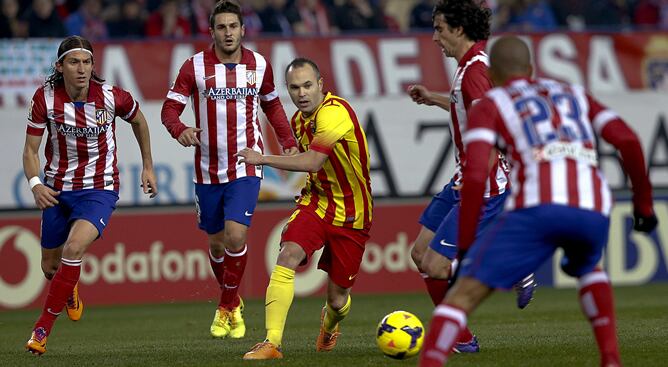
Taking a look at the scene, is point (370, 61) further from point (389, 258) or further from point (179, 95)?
point (179, 95)

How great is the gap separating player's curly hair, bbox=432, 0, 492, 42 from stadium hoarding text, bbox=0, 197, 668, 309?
7.15 metres

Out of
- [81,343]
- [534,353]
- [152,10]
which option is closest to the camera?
[534,353]

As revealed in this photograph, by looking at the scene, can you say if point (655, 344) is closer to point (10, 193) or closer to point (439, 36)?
point (439, 36)

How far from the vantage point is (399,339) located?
26.3 feet

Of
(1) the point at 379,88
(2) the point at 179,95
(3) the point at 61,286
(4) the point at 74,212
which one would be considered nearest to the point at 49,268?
(4) the point at 74,212

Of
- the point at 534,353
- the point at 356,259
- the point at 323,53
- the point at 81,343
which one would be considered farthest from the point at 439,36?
the point at 323,53

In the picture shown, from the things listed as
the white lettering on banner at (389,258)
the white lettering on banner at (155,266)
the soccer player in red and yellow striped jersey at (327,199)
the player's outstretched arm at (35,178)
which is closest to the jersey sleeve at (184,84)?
Answer: the player's outstretched arm at (35,178)

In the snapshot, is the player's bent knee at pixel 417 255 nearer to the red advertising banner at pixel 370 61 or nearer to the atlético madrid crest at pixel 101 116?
the atlético madrid crest at pixel 101 116

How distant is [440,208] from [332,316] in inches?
43.7

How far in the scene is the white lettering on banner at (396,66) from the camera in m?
15.7

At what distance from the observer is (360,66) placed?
1569 centimetres

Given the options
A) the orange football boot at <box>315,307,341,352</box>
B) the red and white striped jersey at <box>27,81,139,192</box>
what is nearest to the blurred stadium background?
the red and white striped jersey at <box>27,81,139,192</box>

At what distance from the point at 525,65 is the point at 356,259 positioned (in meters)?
2.79

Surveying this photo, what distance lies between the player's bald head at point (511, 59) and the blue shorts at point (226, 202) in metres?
4.30
